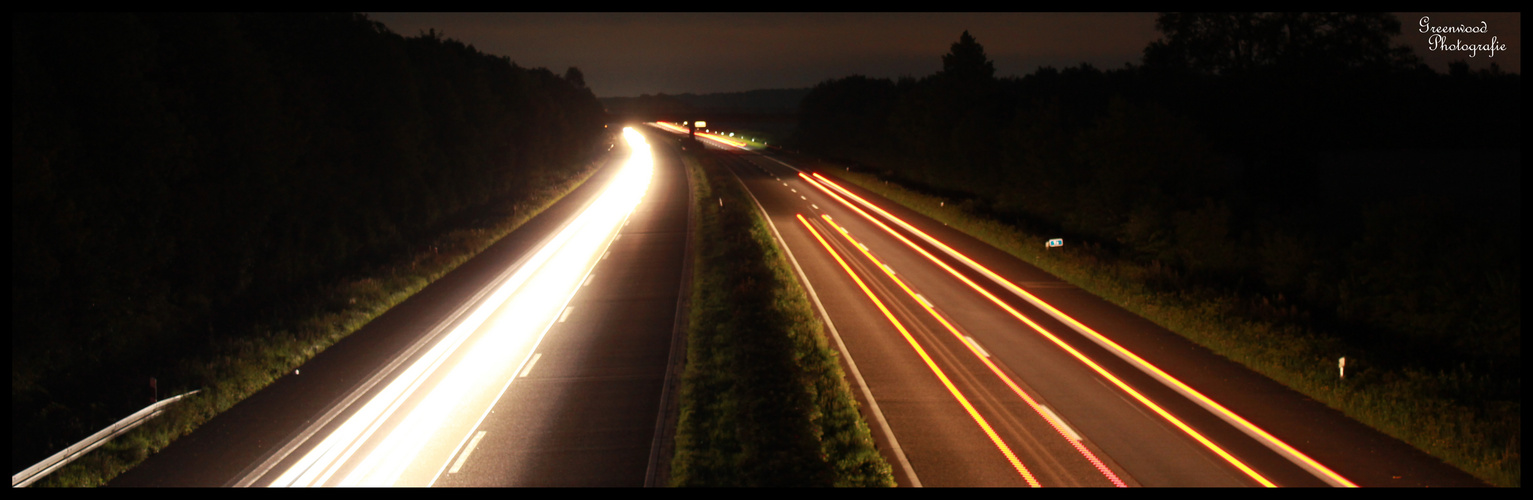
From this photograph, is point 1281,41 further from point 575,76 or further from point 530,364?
point 575,76

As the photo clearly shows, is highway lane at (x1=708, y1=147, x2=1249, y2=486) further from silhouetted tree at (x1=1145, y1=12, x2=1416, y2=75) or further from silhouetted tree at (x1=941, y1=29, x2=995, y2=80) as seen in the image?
silhouetted tree at (x1=941, y1=29, x2=995, y2=80)

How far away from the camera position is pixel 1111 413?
593 inches

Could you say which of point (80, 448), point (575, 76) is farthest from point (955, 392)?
point (575, 76)

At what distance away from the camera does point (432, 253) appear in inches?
1320

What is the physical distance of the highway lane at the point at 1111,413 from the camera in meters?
12.4

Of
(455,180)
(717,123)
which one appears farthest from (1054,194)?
(717,123)

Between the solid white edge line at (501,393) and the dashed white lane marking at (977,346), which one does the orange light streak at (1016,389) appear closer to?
the dashed white lane marking at (977,346)

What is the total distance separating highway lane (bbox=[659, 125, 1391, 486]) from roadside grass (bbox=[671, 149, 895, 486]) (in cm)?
98

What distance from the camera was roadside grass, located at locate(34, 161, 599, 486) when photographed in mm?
13312

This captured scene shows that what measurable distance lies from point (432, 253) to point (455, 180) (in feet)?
85.1

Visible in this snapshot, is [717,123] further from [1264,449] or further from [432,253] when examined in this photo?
[1264,449]

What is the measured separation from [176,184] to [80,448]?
1590 centimetres

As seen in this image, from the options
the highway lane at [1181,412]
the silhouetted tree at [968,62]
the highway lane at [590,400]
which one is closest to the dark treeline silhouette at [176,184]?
the highway lane at [590,400]

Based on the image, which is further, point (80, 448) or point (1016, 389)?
point (1016, 389)
